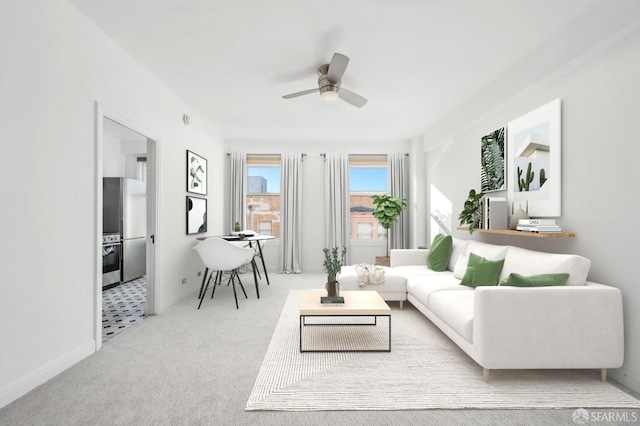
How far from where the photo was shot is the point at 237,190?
6.46 m

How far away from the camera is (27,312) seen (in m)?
2.05

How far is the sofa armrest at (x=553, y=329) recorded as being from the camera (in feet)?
6.88

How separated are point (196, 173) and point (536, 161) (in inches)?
163

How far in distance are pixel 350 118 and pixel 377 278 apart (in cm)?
256

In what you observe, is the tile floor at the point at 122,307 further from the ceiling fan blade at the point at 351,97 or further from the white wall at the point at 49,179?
the ceiling fan blade at the point at 351,97

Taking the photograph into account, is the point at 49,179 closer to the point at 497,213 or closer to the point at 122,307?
the point at 122,307

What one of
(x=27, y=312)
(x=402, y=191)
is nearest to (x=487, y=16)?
(x=27, y=312)

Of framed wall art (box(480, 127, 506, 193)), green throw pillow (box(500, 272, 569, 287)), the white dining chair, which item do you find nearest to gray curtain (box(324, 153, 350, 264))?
the white dining chair

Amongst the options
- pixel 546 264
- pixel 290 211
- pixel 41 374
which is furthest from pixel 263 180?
pixel 546 264

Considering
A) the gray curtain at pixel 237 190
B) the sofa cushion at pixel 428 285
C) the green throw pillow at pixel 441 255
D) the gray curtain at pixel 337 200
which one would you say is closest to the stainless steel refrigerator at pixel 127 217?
the gray curtain at pixel 237 190

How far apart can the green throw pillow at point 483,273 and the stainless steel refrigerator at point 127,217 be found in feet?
16.7

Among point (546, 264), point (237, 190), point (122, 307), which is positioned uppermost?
point (237, 190)

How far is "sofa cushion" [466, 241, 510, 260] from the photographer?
3182 mm

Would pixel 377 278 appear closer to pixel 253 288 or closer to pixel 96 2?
pixel 253 288
